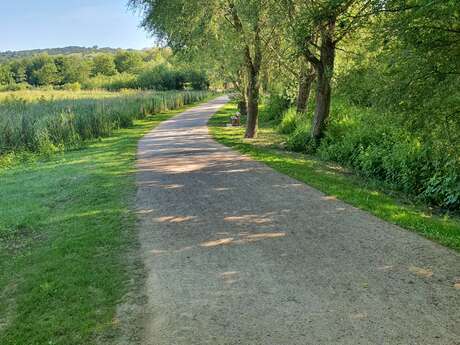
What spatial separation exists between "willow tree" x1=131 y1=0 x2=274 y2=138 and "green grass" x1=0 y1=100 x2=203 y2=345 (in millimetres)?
6231

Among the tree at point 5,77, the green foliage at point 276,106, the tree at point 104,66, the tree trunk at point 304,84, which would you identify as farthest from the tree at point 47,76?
the tree trunk at point 304,84

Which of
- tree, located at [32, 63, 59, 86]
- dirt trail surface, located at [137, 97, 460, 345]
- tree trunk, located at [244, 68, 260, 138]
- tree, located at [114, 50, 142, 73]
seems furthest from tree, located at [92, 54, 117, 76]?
dirt trail surface, located at [137, 97, 460, 345]

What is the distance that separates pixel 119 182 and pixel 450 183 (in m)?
7.49

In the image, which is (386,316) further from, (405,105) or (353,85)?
(353,85)

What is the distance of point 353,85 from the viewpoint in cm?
1195

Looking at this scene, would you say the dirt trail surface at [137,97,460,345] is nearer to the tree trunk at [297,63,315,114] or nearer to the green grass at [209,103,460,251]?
the green grass at [209,103,460,251]

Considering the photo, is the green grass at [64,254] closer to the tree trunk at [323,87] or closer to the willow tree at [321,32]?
the willow tree at [321,32]

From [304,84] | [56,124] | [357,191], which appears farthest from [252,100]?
[357,191]

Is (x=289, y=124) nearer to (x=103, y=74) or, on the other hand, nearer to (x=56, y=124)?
(x=56, y=124)

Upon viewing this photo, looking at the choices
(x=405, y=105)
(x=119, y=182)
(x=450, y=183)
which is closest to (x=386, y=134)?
(x=450, y=183)

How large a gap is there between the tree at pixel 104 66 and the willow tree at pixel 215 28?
96.7 m

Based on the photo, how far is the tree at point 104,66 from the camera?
10858 cm

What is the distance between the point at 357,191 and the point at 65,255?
615cm

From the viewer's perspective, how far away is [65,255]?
243 inches
